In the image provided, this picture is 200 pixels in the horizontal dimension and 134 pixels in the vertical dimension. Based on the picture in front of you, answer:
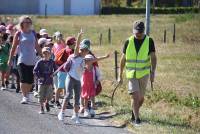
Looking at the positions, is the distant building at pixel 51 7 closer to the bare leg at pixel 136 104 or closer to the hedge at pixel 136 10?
the hedge at pixel 136 10

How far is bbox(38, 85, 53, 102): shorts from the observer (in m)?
12.2

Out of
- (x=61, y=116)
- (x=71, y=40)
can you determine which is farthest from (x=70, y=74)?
(x=71, y=40)

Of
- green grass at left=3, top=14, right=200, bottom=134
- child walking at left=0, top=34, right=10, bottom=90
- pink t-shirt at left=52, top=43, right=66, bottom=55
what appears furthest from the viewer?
child walking at left=0, top=34, right=10, bottom=90

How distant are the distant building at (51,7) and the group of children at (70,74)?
5632cm

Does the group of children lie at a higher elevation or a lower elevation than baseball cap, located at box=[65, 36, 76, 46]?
lower

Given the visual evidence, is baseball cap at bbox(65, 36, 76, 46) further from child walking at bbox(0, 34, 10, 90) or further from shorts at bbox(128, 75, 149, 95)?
child walking at bbox(0, 34, 10, 90)

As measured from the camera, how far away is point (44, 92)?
40.1ft

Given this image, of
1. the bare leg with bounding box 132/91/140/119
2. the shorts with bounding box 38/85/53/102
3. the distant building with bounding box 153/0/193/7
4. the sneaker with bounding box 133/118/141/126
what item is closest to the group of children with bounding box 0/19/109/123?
the shorts with bounding box 38/85/53/102

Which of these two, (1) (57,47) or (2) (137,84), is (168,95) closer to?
(1) (57,47)

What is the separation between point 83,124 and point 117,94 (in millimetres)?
3714

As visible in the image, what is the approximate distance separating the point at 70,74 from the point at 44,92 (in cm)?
107

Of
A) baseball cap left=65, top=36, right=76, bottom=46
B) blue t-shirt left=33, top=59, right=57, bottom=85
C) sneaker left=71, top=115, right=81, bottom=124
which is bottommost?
sneaker left=71, top=115, right=81, bottom=124

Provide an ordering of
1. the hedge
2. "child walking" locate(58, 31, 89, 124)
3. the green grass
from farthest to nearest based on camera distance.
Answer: the hedge, "child walking" locate(58, 31, 89, 124), the green grass

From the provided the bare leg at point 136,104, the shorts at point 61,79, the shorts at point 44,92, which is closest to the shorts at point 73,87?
the shorts at point 44,92
